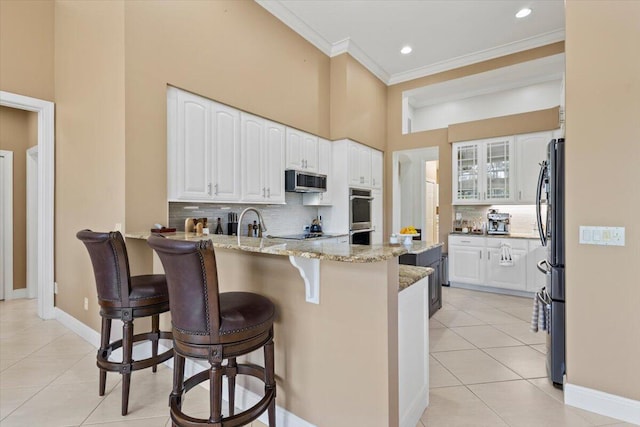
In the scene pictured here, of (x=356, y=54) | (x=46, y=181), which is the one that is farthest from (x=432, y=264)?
(x=46, y=181)

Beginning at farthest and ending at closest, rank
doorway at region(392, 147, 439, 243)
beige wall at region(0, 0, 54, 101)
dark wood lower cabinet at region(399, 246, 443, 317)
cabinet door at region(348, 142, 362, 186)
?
1. doorway at region(392, 147, 439, 243)
2. cabinet door at region(348, 142, 362, 186)
3. dark wood lower cabinet at region(399, 246, 443, 317)
4. beige wall at region(0, 0, 54, 101)

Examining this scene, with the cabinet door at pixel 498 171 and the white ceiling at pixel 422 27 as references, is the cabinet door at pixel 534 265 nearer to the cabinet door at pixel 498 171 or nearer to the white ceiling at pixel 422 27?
the cabinet door at pixel 498 171

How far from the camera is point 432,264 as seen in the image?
3.88 meters

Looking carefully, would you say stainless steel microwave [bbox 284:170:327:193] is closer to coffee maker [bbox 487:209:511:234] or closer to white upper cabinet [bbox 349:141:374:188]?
white upper cabinet [bbox 349:141:374:188]

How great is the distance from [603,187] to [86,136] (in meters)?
4.20

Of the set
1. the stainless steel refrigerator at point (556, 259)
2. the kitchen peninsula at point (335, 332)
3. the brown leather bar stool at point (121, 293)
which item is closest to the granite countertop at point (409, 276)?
the kitchen peninsula at point (335, 332)

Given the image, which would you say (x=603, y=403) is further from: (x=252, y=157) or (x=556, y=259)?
(x=252, y=157)

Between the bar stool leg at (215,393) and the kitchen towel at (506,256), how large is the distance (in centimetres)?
461

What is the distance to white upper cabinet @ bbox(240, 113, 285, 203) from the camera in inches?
139

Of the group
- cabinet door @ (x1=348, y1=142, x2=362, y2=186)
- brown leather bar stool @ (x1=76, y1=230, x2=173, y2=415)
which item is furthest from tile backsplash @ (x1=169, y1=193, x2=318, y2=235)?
brown leather bar stool @ (x1=76, y1=230, x2=173, y2=415)

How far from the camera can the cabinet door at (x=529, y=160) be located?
4.71 meters

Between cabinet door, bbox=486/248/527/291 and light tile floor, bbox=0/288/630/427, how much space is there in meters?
1.34

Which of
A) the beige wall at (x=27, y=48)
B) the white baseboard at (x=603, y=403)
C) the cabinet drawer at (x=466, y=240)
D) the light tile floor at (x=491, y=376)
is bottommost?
the light tile floor at (x=491, y=376)

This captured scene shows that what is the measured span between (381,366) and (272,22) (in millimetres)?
4057
